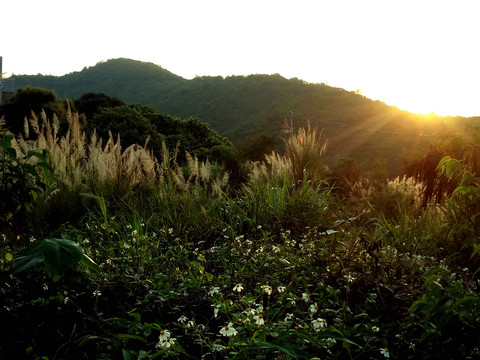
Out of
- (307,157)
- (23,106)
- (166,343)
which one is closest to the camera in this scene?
(166,343)

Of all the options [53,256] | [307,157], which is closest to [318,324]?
[53,256]

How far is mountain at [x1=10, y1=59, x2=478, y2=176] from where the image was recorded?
3397cm

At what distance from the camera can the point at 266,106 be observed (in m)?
45.3

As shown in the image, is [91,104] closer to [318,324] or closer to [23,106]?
[23,106]

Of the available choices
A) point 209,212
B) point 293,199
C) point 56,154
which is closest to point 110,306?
point 209,212

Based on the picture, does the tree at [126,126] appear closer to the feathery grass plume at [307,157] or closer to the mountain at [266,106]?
the feathery grass plume at [307,157]

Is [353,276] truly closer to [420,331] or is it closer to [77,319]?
[420,331]

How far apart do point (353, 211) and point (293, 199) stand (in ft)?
A: 3.38

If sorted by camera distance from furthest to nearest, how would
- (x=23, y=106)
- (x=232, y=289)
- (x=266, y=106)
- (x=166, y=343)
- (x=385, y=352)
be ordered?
(x=266, y=106) < (x=23, y=106) < (x=232, y=289) < (x=385, y=352) < (x=166, y=343)

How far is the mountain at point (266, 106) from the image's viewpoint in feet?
111

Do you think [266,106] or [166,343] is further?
[266,106]

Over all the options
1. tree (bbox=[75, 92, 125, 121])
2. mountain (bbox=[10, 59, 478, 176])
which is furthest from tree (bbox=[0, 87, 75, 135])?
mountain (bbox=[10, 59, 478, 176])

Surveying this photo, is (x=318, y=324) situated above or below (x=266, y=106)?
below

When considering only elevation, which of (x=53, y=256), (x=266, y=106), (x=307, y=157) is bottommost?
(x=307, y=157)
